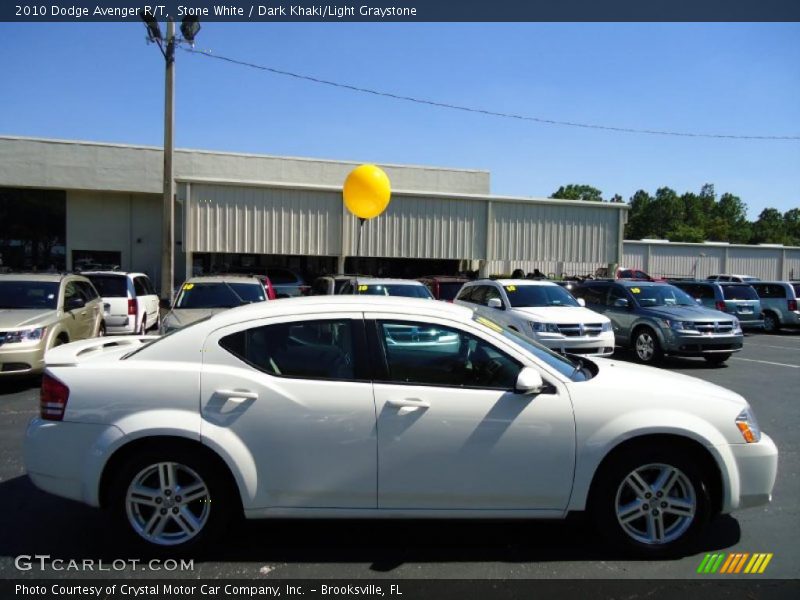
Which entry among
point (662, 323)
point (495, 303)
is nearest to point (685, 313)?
point (662, 323)

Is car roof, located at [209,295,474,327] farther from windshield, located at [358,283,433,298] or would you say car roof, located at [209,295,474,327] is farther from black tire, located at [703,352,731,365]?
black tire, located at [703,352,731,365]

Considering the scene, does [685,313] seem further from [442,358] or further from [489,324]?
[442,358]

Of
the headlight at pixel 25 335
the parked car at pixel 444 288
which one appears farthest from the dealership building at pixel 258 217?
the headlight at pixel 25 335

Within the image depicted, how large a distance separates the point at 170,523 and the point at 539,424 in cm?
230

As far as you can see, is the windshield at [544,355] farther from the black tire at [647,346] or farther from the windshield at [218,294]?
the black tire at [647,346]

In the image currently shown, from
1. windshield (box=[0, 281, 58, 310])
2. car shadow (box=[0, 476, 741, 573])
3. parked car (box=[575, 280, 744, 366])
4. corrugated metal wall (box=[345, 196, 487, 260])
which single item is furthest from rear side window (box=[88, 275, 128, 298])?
corrugated metal wall (box=[345, 196, 487, 260])

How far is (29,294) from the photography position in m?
9.33

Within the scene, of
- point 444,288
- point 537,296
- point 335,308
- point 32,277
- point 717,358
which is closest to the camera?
point 335,308

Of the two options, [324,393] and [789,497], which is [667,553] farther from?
[324,393]

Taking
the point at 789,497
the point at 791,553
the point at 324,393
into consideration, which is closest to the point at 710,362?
the point at 789,497

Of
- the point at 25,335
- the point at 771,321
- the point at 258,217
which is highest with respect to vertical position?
the point at 258,217

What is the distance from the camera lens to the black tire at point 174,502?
354 centimetres

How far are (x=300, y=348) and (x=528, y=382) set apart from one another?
1.41 m

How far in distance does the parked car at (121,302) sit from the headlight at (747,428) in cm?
1158
